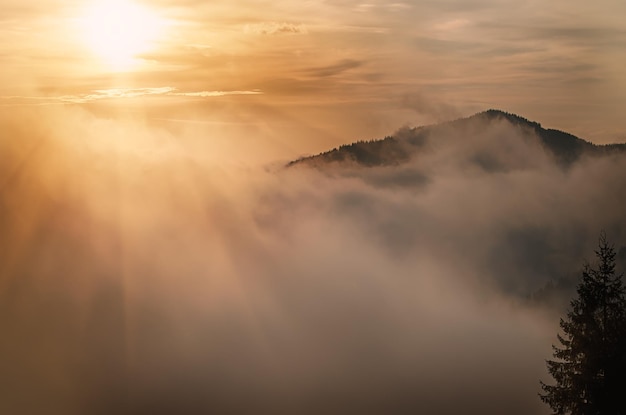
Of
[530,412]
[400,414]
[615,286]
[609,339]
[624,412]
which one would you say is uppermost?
[615,286]

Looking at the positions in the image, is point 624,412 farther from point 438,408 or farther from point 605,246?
point 438,408

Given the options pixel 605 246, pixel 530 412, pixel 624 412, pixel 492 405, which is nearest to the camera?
pixel 624 412

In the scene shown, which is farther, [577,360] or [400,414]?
[400,414]

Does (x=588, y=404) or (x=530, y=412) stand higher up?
(x=588, y=404)

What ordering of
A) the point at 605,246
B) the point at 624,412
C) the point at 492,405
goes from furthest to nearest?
the point at 492,405
the point at 605,246
the point at 624,412

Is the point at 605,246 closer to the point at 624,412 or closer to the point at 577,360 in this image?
the point at 577,360

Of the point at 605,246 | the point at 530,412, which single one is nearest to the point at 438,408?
the point at 530,412
